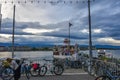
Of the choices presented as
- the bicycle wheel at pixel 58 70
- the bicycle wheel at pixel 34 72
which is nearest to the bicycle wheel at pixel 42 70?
the bicycle wheel at pixel 34 72

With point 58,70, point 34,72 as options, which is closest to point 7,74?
point 34,72

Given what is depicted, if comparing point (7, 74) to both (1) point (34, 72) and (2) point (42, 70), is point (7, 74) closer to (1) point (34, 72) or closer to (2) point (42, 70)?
(1) point (34, 72)

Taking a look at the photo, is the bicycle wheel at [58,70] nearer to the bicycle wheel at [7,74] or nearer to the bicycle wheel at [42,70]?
the bicycle wheel at [42,70]

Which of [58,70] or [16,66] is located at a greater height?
[16,66]

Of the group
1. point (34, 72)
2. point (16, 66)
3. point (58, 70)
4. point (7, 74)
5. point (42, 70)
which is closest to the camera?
point (16, 66)

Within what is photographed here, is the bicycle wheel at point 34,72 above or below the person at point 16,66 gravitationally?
below

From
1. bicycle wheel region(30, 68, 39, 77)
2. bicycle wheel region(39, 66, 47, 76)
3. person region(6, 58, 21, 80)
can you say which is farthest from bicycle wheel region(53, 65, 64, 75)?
person region(6, 58, 21, 80)

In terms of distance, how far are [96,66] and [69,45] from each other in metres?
23.7

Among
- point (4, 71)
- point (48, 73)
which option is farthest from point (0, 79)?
point (48, 73)

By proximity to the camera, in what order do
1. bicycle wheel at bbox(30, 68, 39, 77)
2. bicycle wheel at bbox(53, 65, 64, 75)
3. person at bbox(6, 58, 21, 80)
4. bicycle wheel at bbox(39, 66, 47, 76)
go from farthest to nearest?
bicycle wheel at bbox(53, 65, 64, 75), bicycle wheel at bbox(39, 66, 47, 76), bicycle wheel at bbox(30, 68, 39, 77), person at bbox(6, 58, 21, 80)

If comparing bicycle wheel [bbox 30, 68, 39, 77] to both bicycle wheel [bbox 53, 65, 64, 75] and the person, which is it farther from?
the person

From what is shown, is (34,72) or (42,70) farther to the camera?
(42,70)

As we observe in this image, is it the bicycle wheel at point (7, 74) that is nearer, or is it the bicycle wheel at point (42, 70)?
the bicycle wheel at point (7, 74)

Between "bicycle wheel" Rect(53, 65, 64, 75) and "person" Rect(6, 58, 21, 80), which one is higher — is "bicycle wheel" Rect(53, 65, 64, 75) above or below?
below
